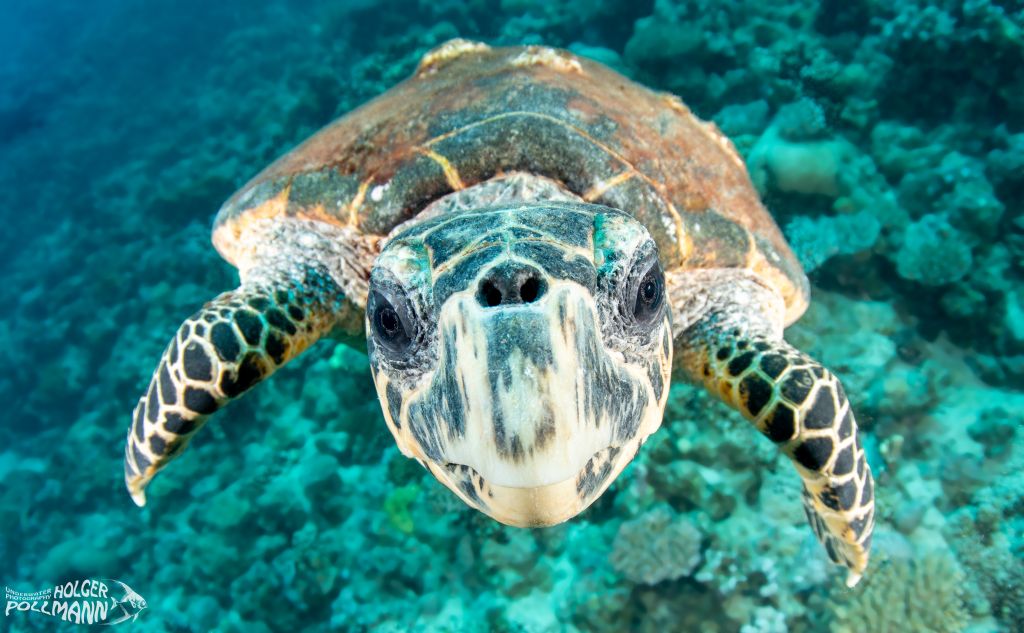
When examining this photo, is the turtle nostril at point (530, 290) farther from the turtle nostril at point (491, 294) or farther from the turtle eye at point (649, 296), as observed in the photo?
the turtle eye at point (649, 296)

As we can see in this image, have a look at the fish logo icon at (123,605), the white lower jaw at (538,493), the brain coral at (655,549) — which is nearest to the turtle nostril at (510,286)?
the white lower jaw at (538,493)

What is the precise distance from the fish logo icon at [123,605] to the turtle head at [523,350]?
13.7ft

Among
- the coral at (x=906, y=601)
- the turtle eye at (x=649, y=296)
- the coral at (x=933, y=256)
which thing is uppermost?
the turtle eye at (x=649, y=296)

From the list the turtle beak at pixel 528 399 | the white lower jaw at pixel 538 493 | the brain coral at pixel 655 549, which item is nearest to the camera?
the turtle beak at pixel 528 399

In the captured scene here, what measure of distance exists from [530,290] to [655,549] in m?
2.46

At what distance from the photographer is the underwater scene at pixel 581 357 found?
1471 millimetres

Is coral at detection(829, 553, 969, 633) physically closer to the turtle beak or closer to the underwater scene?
the underwater scene

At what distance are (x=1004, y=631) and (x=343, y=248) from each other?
3.79m

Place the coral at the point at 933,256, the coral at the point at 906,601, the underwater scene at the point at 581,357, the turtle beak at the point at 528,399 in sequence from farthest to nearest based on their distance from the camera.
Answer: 1. the coral at the point at 933,256
2. the coral at the point at 906,601
3. the underwater scene at the point at 581,357
4. the turtle beak at the point at 528,399

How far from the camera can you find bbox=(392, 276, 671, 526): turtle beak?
3.84 ft

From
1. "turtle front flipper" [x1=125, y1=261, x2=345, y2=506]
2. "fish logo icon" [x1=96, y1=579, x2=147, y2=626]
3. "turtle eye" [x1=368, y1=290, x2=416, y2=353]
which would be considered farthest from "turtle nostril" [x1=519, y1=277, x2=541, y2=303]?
"fish logo icon" [x1=96, y1=579, x2=147, y2=626]

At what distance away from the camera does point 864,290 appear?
442 centimetres

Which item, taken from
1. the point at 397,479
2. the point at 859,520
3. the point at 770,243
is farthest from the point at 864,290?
the point at 397,479

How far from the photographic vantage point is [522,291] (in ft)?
4.17
